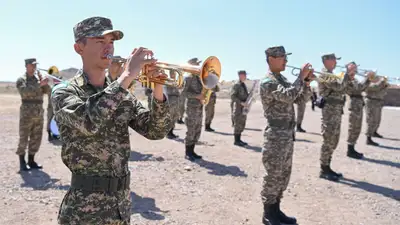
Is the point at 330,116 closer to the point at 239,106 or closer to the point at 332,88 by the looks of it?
the point at 332,88

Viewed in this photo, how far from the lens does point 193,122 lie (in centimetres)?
933

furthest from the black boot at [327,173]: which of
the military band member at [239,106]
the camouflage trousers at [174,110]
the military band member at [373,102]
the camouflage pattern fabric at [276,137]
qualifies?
the military band member at [373,102]

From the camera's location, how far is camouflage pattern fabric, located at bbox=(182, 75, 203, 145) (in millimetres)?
9336

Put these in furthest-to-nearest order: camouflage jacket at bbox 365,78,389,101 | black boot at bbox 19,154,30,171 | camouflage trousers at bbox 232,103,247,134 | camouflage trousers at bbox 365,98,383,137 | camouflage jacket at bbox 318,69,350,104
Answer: camouflage trousers at bbox 365,98,383,137 < camouflage jacket at bbox 365,78,389,101 < camouflage trousers at bbox 232,103,247,134 < black boot at bbox 19,154,30,171 < camouflage jacket at bbox 318,69,350,104

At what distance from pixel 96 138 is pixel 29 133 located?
619 cm

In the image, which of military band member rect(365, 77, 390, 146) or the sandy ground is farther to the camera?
military band member rect(365, 77, 390, 146)

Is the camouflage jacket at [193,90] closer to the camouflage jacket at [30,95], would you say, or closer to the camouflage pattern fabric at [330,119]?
the camouflage pattern fabric at [330,119]

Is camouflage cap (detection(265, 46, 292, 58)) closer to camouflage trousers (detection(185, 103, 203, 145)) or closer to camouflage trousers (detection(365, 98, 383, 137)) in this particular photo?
camouflage trousers (detection(185, 103, 203, 145))

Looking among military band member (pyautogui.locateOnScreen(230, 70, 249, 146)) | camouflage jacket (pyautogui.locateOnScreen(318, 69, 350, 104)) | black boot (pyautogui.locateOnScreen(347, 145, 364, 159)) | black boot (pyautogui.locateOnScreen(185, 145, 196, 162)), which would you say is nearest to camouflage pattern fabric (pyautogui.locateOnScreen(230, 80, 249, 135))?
military band member (pyautogui.locateOnScreen(230, 70, 249, 146))

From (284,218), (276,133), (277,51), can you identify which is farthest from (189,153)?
(277,51)

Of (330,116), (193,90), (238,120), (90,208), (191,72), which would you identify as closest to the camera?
(90,208)

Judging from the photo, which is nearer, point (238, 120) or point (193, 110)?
point (193, 110)

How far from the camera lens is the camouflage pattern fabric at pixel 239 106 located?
11.9 metres

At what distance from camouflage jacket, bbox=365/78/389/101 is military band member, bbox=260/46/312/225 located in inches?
319
